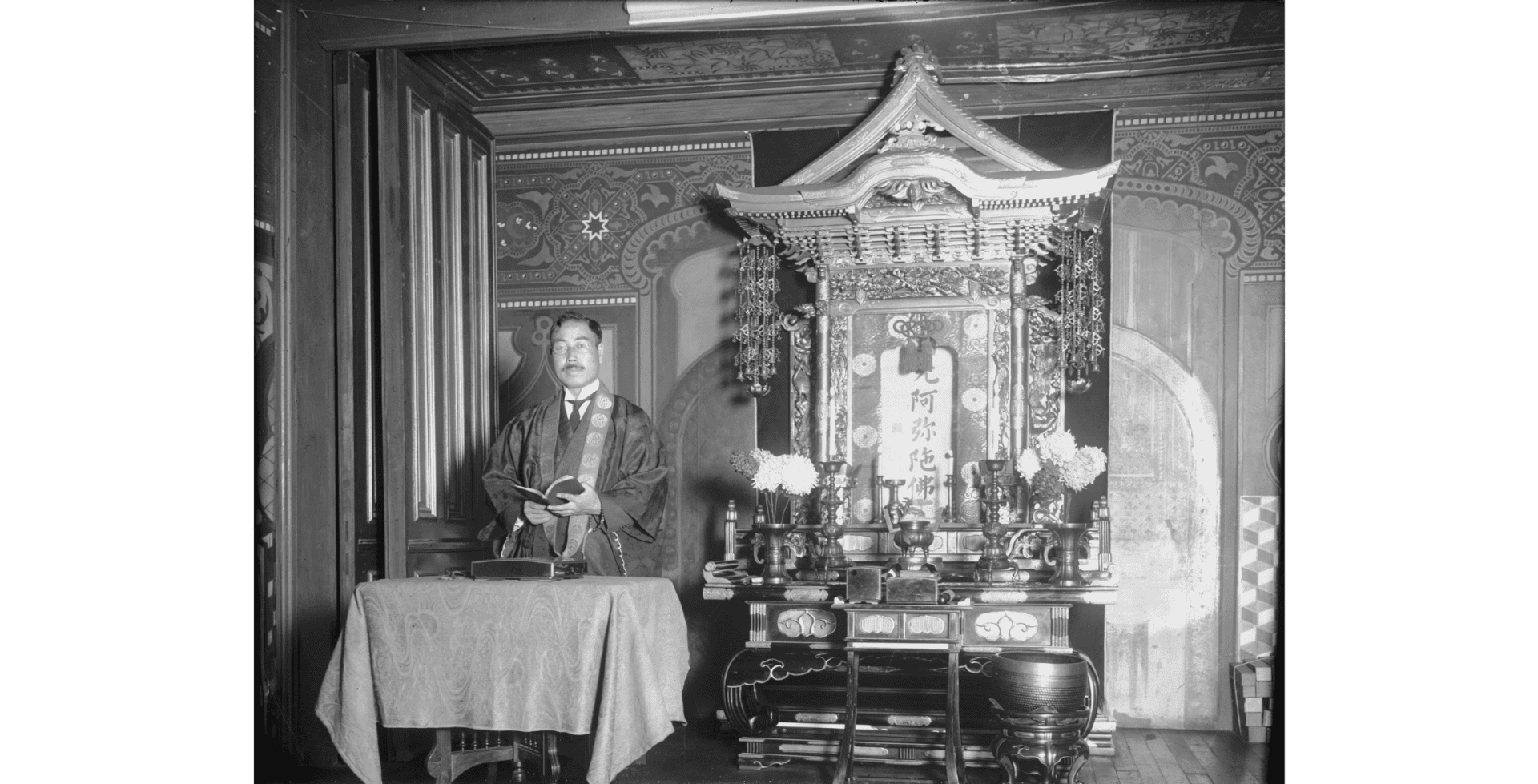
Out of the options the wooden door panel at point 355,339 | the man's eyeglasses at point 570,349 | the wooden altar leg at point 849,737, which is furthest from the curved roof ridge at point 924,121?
the wooden altar leg at point 849,737

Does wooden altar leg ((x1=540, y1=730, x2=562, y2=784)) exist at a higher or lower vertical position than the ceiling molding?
lower

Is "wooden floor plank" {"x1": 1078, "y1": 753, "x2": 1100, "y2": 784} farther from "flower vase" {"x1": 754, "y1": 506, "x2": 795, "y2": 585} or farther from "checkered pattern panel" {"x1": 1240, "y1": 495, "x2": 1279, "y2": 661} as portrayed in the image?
"flower vase" {"x1": 754, "y1": 506, "x2": 795, "y2": 585}

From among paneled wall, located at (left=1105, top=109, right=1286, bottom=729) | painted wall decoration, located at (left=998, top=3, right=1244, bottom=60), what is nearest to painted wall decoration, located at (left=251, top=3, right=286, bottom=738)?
painted wall decoration, located at (left=998, top=3, right=1244, bottom=60)

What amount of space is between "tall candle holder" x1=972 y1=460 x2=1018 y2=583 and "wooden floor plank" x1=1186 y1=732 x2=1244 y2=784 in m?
1.00

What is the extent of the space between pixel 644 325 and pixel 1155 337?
2.31 m

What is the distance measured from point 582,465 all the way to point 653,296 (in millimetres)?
1162

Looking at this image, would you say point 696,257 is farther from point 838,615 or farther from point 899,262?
point 838,615

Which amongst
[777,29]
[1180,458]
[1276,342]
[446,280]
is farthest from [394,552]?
[1276,342]

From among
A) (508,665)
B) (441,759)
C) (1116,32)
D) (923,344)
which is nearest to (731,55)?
(923,344)

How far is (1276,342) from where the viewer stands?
16.5ft

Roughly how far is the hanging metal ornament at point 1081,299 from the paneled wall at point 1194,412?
13 centimetres

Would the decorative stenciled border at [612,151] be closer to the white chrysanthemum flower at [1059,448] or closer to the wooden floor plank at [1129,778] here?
the white chrysanthemum flower at [1059,448]

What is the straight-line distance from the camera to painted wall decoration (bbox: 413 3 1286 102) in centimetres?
477

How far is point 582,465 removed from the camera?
4.75 metres
